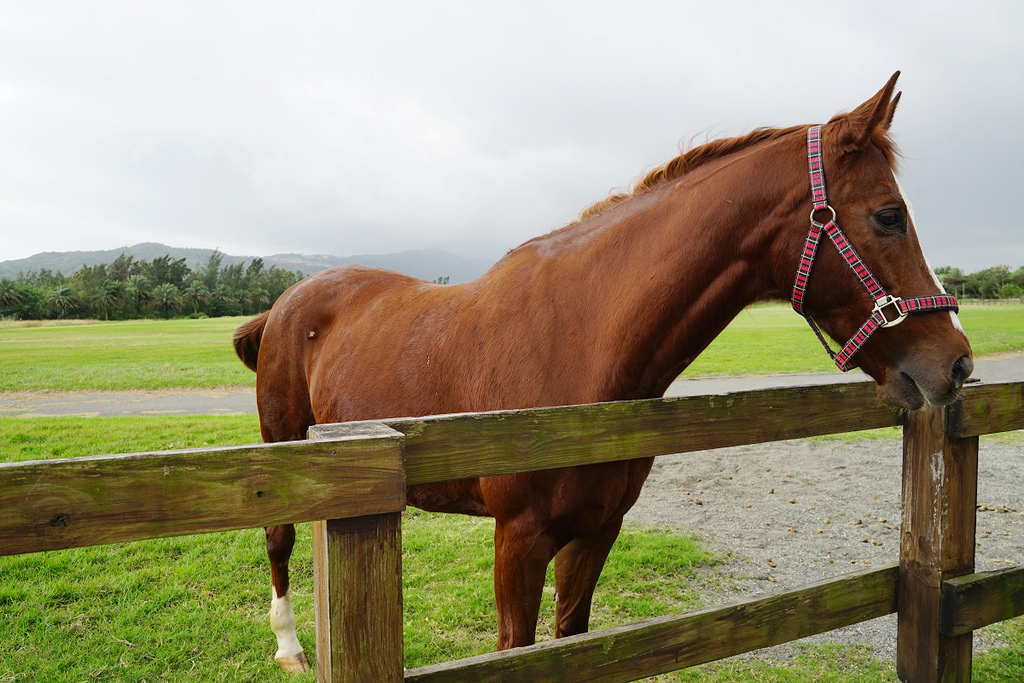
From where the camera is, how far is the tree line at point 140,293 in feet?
209

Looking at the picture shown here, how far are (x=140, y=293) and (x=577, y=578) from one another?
291 feet

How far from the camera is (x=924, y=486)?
2633mm

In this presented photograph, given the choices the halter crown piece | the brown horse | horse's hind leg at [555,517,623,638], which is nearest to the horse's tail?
the brown horse

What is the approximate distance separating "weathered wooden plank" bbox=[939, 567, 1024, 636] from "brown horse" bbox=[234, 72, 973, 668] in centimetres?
109

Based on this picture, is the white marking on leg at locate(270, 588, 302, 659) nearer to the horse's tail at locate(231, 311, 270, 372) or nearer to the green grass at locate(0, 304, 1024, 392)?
the horse's tail at locate(231, 311, 270, 372)

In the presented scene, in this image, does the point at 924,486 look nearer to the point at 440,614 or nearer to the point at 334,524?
the point at 334,524

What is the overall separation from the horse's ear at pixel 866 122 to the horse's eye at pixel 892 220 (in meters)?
0.26

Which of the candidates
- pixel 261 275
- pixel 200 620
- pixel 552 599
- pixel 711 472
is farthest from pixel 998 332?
pixel 261 275

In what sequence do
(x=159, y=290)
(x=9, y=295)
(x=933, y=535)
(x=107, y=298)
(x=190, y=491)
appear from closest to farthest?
(x=190, y=491) → (x=933, y=535) → (x=9, y=295) → (x=107, y=298) → (x=159, y=290)

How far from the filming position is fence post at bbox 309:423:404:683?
152 cm

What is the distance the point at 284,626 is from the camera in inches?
151

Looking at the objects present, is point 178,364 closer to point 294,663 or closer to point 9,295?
point 294,663

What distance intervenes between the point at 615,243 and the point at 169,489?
1.86 meters

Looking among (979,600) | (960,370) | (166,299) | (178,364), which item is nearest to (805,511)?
(979,600)
